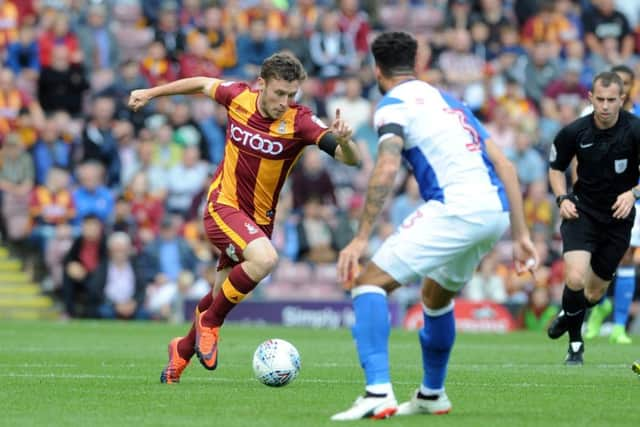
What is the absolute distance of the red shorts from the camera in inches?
450

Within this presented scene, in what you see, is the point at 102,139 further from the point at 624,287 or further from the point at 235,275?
the point at 235,275

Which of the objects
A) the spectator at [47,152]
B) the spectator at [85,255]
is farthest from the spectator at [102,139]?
the spectator at [85,255]

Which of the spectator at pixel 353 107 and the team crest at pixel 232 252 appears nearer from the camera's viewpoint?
the team crest at pixel 232 252

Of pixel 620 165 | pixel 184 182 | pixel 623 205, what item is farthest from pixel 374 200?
pixel 184 182

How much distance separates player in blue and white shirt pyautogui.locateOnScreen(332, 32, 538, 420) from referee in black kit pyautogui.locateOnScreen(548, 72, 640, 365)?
14.5ft

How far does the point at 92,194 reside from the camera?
23.5m

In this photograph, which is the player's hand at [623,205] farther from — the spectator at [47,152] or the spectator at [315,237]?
the spectator at [47,152]

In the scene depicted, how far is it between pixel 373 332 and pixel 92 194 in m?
15.6

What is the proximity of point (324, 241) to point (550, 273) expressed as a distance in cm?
375

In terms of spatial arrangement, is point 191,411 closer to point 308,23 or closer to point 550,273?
point 550,273

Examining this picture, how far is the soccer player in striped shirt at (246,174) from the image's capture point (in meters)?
11.2

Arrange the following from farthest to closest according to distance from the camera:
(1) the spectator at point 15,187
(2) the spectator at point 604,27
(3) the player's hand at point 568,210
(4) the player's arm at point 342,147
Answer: (2) the spectator at point 604,27 < (1) the spectator at point 15,187 < (3) the player's hand at point 568,210 < (4) the player's arm at point 342,147

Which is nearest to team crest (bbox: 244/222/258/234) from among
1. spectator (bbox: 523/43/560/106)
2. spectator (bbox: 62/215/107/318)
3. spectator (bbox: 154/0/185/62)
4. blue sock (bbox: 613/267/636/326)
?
blue sock (bbox: 613/267/636/326)

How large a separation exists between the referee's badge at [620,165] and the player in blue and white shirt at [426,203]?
15.1ft
